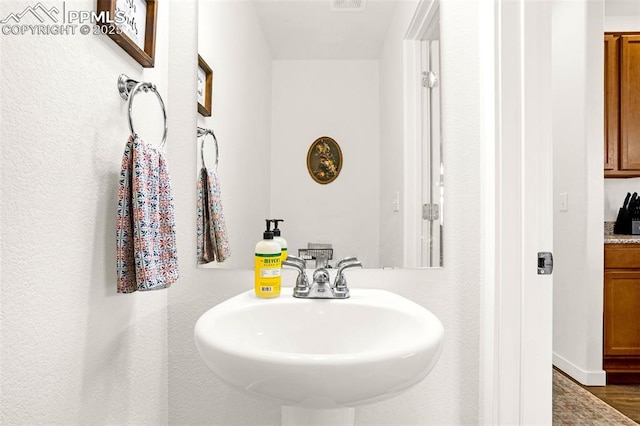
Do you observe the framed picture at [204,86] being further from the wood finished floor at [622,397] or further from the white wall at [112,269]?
the wood finished floor at [622,397]

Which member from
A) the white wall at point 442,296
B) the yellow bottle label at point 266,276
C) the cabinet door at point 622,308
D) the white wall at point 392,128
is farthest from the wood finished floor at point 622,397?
the yellow bottle label at point 266,276

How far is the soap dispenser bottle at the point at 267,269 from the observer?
3.66ft

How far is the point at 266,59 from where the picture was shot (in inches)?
51.6

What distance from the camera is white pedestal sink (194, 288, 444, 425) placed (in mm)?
711

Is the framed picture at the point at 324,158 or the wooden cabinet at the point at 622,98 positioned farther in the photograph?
the wooden cabinet at the point at 622,98

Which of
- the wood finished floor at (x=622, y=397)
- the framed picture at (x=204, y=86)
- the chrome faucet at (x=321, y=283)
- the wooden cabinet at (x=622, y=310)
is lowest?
the wood finished floor at (x=622, y=397)

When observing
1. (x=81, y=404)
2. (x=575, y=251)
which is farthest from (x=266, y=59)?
(x=575, y=251)

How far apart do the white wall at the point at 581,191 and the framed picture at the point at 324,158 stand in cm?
195

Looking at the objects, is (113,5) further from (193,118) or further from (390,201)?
(390,201)

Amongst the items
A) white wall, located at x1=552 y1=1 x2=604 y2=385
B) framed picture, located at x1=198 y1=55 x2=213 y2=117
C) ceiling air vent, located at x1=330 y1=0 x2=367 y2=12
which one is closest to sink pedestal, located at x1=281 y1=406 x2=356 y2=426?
framed picture, located at x1=198 y1=55 x2=213 y2=117

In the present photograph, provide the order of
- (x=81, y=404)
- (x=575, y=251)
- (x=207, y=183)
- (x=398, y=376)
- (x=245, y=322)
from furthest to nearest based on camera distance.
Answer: (x=575, y=251) → (x=207, y=183) → (x=245, y=322) → (x=81, y=404) → (x=398, y=376)

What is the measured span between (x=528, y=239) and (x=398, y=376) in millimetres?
609

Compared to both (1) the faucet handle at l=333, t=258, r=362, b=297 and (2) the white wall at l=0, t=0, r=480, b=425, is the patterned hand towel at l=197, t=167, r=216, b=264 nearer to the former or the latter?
(2) the white wall at l=0, t=0, r=480, b=425

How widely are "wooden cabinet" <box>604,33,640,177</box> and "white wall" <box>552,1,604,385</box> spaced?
1.07ft
